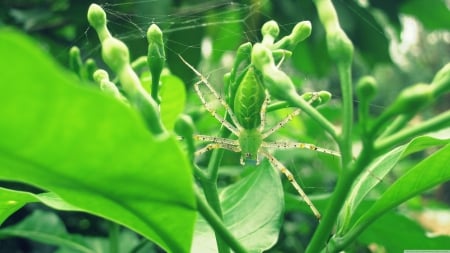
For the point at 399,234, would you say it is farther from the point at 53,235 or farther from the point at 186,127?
the point at 186,127

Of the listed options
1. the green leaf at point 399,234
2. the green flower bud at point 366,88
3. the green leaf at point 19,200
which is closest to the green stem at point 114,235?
the green leaf at point 19,200

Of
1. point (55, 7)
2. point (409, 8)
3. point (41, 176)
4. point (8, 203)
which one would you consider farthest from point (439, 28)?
point (41, 176)

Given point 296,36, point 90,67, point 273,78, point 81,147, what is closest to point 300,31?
point 296,36

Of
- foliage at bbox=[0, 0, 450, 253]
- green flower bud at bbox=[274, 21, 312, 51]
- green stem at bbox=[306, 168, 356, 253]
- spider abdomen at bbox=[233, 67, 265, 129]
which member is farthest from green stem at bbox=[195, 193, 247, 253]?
green flower bud at bbox=[274, 21, 312, 51]

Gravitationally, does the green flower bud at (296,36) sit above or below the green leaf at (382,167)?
above

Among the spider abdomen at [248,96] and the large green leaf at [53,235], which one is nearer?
the spider abdomen at [248,96]

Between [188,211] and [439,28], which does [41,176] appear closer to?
[188,211]

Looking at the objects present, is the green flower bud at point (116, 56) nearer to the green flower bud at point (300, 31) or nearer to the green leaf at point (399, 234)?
the green flower bud at point (300, 31)
